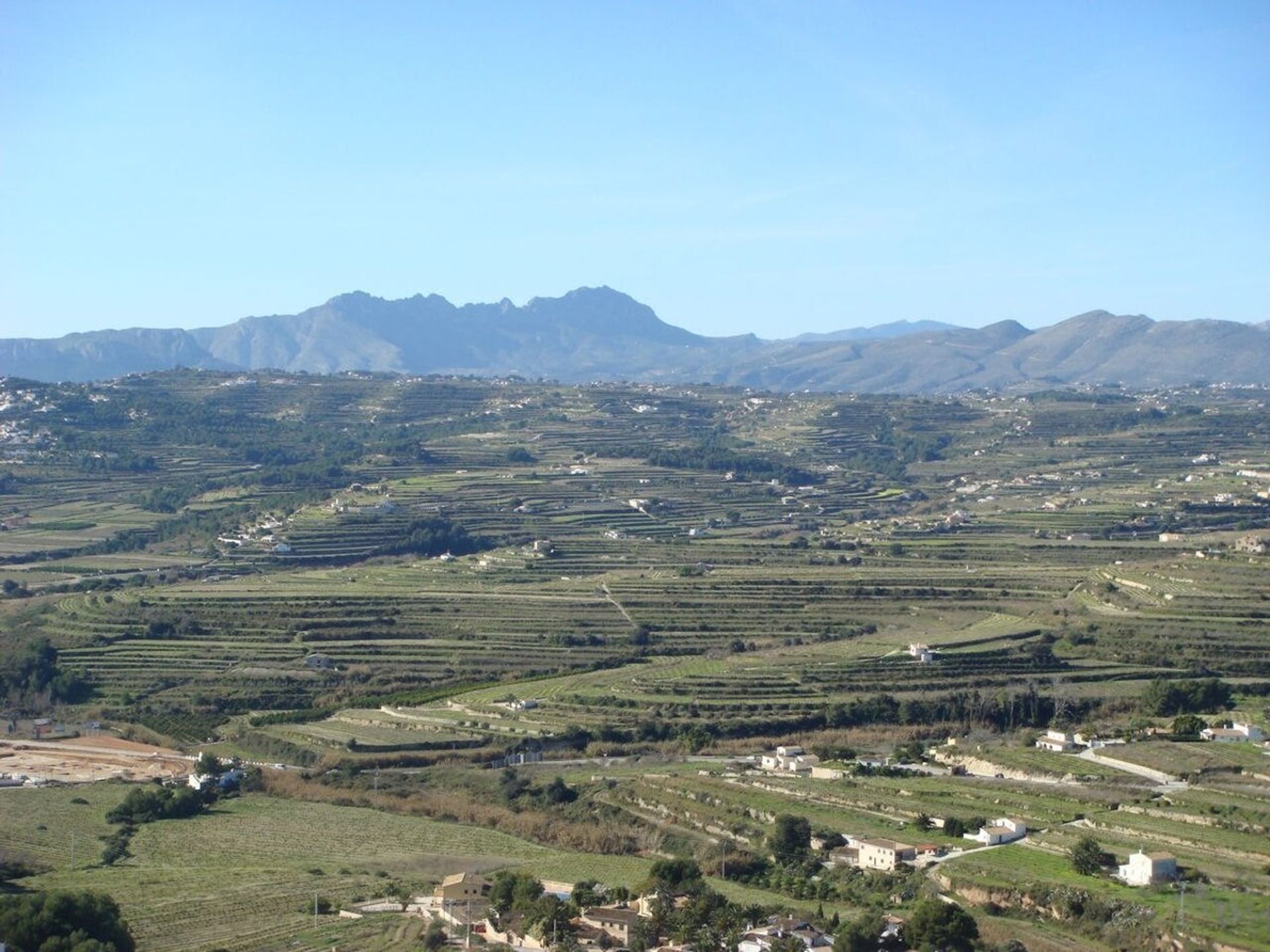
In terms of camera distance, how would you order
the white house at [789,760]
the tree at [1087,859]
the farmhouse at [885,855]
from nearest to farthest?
the tree at [1087,859]
the farmhouse at [885,855]
the white house at [789,760]

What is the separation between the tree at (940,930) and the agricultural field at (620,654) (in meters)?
1.37

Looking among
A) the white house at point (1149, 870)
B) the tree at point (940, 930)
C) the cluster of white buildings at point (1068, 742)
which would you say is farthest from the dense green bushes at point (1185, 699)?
the tree at point (940, 930)

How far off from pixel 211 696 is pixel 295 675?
109 inches

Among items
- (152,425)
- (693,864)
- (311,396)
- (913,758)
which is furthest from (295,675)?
(311,396)

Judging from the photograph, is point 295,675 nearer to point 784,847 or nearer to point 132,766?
point 132,766

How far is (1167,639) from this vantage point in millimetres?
56781

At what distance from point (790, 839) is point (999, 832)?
13.7 ft

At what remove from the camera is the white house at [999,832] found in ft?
119

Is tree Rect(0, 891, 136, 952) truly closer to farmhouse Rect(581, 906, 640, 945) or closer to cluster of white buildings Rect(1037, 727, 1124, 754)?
farmhouse Rect(581, 906, 640, 945)

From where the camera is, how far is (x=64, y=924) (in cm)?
2909

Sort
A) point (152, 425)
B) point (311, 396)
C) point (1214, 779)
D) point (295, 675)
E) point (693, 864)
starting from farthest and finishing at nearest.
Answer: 1. point (311, 396)
2. point (152, 425)
3. point (295, 675)
4. point (1214, 779)
5. point (693, 864)

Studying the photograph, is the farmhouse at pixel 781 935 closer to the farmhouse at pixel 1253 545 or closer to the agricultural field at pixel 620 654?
the agricultural field at pixel 620 654

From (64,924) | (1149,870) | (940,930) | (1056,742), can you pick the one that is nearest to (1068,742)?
(1056,742)

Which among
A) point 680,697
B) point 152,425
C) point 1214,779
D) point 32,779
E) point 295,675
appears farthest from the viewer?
point 152,425
